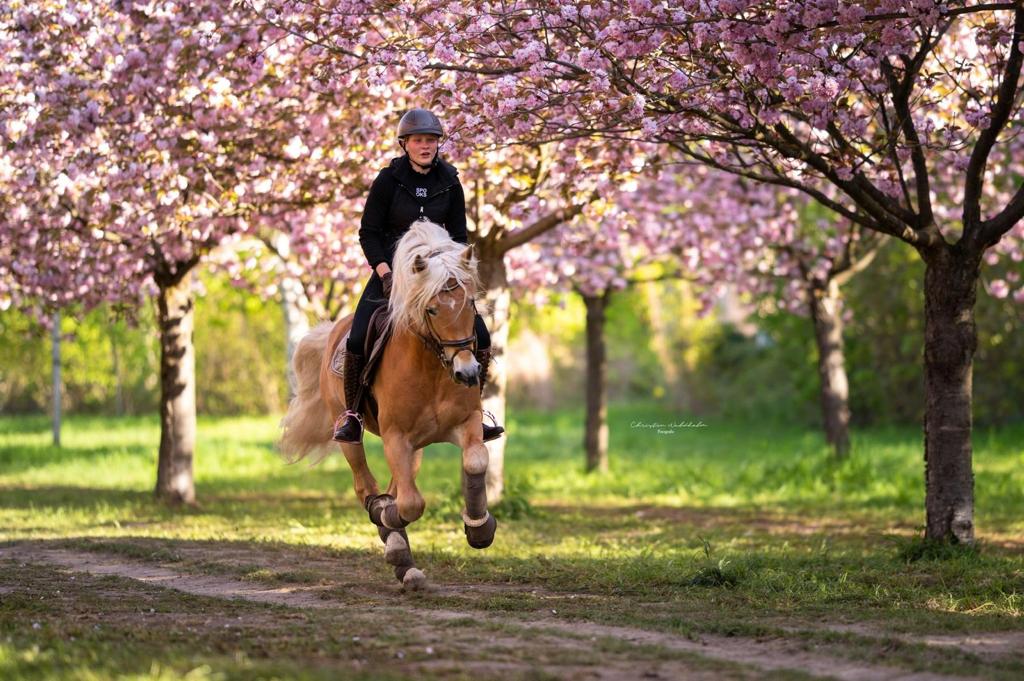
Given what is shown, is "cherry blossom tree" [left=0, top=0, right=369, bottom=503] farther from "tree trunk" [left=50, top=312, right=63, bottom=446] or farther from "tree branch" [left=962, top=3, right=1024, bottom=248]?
"tree branch" [left=962, top=3, right=1024, bottom=248]

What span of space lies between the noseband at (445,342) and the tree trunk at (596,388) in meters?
13.1

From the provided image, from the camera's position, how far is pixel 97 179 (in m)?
13.3

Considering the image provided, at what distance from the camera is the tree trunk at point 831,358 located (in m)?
20.1

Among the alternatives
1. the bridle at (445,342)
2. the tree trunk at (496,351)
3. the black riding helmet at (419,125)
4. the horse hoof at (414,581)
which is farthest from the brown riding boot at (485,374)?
the tree trunk at (496,351)

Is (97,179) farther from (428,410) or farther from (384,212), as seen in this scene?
(428,410)

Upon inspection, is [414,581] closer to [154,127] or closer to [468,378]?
[468,378]

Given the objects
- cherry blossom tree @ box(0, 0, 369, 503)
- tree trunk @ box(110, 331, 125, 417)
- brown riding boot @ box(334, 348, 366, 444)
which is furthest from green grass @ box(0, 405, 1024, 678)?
tree trunk @ box(110, 331, 125, 417)

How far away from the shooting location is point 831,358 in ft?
66.1

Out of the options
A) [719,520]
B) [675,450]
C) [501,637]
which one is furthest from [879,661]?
[675,450]

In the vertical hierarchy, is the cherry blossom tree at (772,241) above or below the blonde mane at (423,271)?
above

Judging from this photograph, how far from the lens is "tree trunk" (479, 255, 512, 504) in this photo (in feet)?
49.3

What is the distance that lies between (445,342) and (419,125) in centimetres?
185

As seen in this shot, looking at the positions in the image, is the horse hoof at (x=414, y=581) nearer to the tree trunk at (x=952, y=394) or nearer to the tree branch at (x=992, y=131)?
the tree trunk at (x=952, y=394)

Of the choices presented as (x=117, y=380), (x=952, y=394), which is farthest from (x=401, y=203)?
(x=117, y=380)
